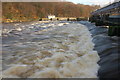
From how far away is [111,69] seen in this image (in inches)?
216

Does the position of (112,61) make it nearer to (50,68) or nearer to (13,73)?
(50,68)

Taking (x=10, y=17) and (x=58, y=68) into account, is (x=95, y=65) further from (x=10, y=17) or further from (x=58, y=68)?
(x=10, y=17)

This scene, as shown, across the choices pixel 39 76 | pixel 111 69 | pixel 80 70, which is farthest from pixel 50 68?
pixel 111 69

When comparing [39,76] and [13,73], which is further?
[13,73]

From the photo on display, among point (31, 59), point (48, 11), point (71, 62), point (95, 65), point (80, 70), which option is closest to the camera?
point (80, 70)

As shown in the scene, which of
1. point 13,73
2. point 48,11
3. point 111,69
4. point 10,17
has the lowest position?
point 13,73

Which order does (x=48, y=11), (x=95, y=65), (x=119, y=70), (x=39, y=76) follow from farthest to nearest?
(x=48, y=11) < (x=95, y=65) < (x=39, y=76) < (x=119, y=70)

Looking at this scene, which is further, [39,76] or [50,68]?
[50,68]

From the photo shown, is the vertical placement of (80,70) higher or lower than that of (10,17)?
lower

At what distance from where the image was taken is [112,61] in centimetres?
626

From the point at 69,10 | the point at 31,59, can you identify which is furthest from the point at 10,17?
the point at 69,10

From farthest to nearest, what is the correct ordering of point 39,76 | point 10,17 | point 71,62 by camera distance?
1. point 10,17
2. point 71,62
3. point 39,76

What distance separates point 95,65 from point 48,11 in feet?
465

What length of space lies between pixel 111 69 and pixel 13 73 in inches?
161
